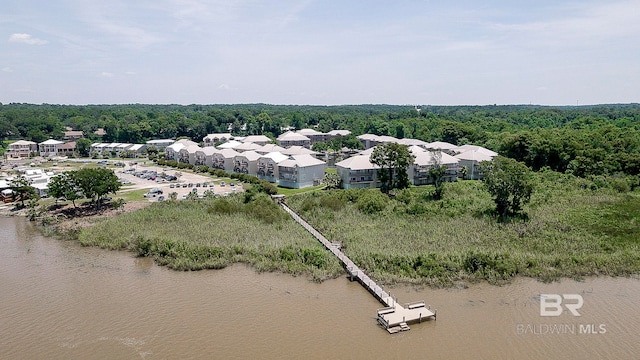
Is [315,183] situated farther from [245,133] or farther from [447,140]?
[245,133]

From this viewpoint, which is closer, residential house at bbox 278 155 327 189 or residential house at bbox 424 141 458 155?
residential house at bbox 278 155 327 189

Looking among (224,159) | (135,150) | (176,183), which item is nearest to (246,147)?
(224,159)

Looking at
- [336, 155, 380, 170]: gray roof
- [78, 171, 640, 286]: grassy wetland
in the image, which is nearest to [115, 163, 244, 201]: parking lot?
[78, 171, 640, 286]: grassy wetland

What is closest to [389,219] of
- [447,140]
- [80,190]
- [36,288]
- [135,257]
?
[135,257]

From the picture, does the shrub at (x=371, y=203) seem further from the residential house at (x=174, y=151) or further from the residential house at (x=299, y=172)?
the residential house at (x=174, y=151)

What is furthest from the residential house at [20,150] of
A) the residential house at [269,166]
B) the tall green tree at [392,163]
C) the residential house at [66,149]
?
the tall green tree at [392,163]

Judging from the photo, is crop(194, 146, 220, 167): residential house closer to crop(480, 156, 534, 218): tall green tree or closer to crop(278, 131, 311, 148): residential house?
crop(278, 131, 311, 148): residential house
